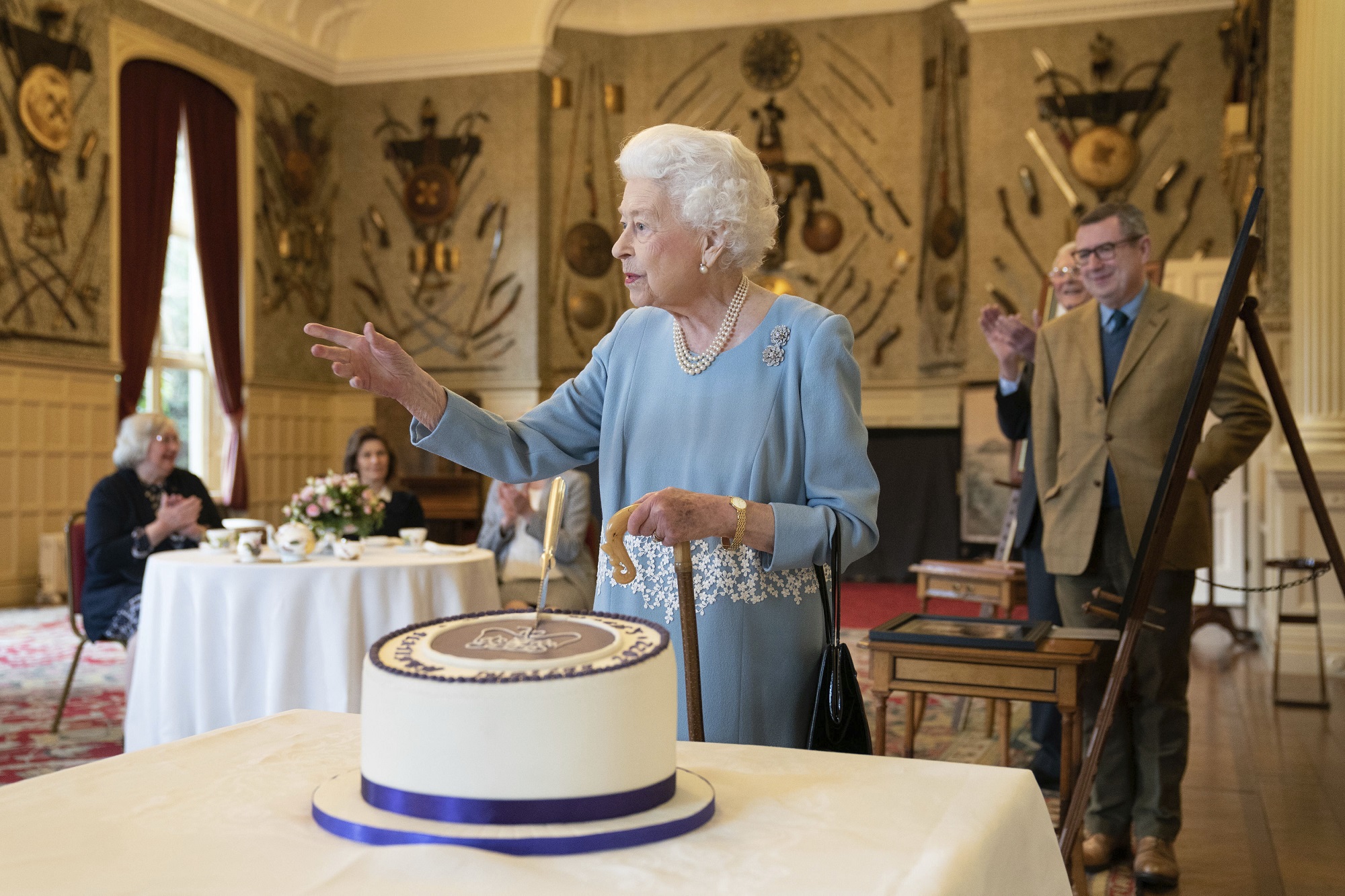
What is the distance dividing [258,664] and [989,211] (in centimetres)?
907

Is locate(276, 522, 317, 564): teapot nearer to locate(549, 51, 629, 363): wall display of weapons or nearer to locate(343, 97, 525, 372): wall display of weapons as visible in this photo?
locate(343, 97, 525, 372): wall display of weapons

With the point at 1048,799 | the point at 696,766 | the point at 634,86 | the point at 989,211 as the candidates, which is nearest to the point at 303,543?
the point at 1048,799

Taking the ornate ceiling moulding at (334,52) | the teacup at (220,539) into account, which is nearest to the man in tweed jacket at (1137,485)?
the teacup at (220,539)

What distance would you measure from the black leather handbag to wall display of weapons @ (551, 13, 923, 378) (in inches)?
438

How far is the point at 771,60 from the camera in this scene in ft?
44.3

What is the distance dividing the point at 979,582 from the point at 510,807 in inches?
161

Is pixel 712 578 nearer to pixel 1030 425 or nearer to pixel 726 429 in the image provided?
pixel 726 429

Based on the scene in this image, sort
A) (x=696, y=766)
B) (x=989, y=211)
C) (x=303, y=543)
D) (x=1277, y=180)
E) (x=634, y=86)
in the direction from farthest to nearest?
(x=634, y=86) → (x=989, y=211) → (x=1277, y=180) → (x=303, y=543) → (x=696, y=766)

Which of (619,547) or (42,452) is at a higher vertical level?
(42,452)

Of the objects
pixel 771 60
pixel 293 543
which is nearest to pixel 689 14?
pixel 771 60

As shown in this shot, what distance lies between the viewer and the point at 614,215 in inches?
533

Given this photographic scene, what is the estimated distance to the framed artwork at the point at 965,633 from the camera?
2.68 m

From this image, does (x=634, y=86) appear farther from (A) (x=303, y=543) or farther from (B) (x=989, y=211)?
(A) (x=303, y=543)

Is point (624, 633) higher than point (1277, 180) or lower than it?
lower
